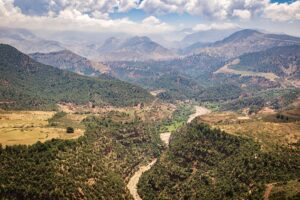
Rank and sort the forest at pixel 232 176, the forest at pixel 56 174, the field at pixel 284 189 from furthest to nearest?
1. the forest at pixel 232 176
2. the forest at pixel 56 174
3. the field at pixel 284 189

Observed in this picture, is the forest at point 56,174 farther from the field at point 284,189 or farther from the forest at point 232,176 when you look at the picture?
the field at point 284,189

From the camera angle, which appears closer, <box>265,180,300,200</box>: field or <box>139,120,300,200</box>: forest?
<box>265,180,300,200</box>: field

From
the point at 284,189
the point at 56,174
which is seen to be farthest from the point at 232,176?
the point at 56,174

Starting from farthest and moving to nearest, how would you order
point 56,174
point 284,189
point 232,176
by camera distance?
point 232,176, point 56,174, point 284,189

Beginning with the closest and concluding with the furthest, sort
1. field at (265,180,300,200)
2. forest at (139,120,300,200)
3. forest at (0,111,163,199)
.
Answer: field at (265,180,300,200)
forest at (0,111,163,199)
forest at (139,120,300,200)

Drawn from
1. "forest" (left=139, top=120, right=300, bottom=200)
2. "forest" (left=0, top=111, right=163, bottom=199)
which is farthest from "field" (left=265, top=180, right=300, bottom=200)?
"forest" (left=0, top=111, right=163, bottom=199)

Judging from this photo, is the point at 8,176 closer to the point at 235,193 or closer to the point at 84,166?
the point at 84,166

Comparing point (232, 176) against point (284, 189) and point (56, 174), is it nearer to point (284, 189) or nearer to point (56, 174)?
point (284, 189)

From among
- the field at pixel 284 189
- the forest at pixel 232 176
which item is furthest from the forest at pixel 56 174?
the field at pixel 284 189

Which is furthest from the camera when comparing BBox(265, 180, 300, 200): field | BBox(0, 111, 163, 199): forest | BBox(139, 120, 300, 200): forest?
BBox(139, 120, 300, 200): forest

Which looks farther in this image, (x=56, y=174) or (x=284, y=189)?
(x=56, y=174)

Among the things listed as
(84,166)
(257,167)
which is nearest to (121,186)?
(84,166)

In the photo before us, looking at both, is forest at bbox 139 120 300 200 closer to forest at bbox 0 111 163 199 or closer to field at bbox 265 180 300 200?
field at bbox 265 180 300 200

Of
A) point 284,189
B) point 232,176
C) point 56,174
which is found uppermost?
point 56,174
